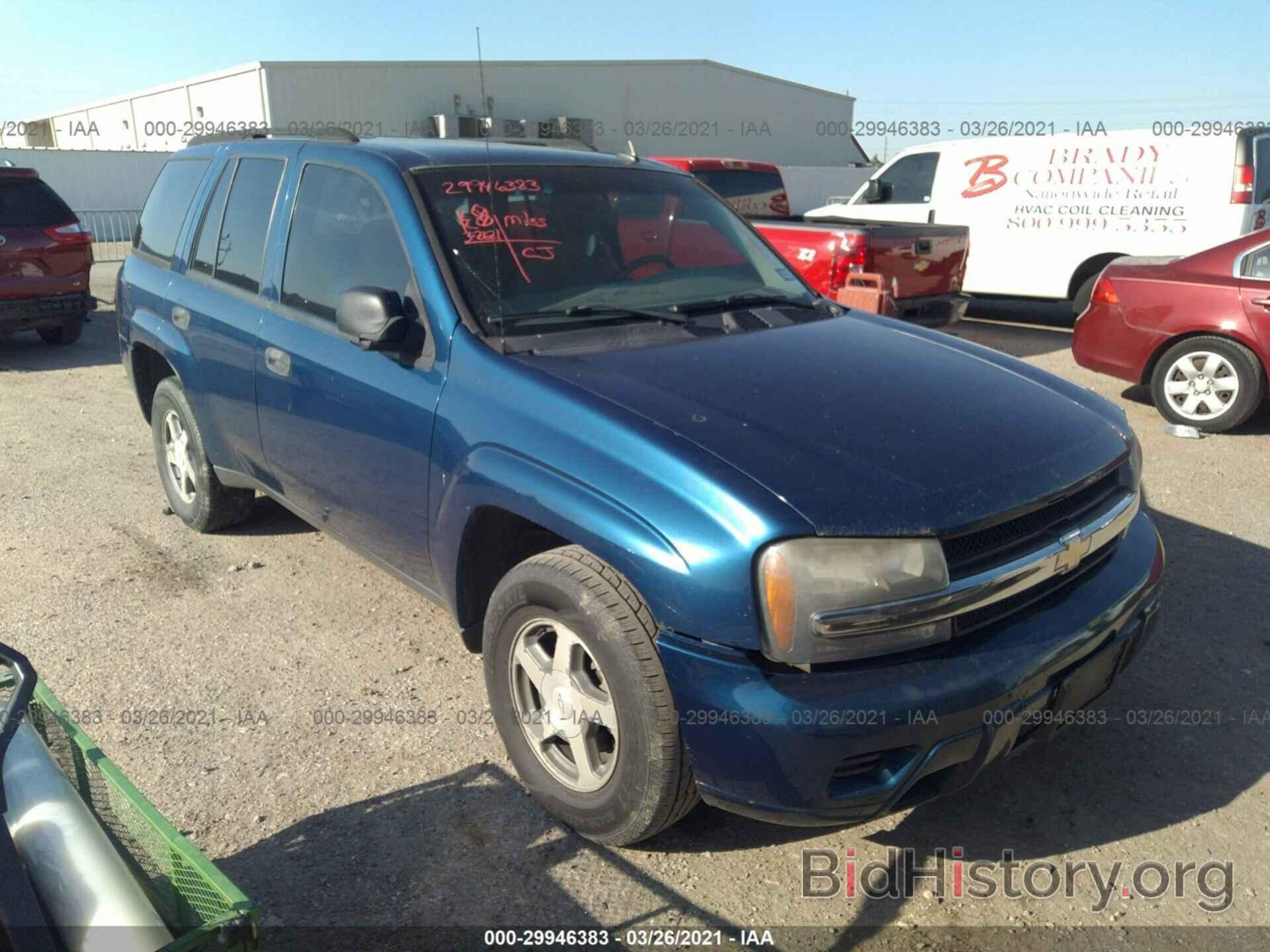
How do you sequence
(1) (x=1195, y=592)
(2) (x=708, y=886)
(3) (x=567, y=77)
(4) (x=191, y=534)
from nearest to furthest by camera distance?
(2) (x=708, y=886) < (1) (x=1195, y=592) < (4) (x=191, y=534) < (3) (x=567, y=77)

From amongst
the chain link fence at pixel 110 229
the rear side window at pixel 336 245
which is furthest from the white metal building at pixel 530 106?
the rear side window at pixel 336 245

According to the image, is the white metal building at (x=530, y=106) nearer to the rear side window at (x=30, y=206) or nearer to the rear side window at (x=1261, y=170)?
the rear side window at (x=30, y=206)

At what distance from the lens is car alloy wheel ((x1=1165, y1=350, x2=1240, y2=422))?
6770mm

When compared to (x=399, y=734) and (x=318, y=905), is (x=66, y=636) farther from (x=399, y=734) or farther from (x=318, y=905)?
(x=318, y=905)

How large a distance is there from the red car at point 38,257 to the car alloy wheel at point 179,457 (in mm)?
5423

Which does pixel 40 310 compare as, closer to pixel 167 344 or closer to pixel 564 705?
pixel 167 344

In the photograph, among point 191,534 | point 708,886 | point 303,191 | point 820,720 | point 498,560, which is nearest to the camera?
point 820,720

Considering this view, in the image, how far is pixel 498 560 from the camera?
309cm

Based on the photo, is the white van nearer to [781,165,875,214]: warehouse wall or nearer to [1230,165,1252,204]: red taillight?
[1230,165,1252,204]: red taillight

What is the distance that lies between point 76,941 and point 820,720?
153 centimetres

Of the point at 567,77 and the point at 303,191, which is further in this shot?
the point at 567,77

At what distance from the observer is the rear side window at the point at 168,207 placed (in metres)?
4.71

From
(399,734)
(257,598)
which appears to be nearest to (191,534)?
(257,598)

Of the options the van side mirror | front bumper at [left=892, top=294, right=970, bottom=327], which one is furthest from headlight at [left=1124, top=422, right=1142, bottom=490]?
the van side mirror
